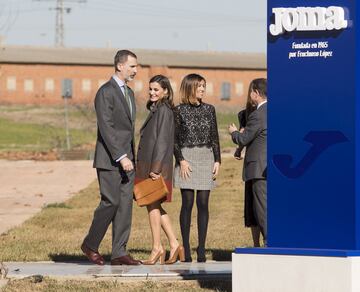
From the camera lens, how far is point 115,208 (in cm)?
1344

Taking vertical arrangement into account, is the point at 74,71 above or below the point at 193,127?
above

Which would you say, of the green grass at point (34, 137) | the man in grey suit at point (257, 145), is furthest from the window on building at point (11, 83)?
the man in grey suit at point (257, 145)

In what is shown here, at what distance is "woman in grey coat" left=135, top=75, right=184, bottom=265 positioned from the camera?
13570mm

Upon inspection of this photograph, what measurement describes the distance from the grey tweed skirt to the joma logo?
131 inches

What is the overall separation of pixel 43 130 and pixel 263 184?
59.3 m

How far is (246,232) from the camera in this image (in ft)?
61.8

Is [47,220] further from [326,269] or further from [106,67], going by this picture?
[106,67]

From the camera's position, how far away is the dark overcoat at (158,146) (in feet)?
44.5

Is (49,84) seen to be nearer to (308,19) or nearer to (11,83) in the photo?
(11,83)

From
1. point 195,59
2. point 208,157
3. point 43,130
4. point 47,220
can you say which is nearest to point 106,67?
point 195,59

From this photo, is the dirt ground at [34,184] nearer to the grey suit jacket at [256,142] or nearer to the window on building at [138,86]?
the grey suit jacket at [256,142]

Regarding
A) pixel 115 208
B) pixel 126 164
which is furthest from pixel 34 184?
pixel 126 164

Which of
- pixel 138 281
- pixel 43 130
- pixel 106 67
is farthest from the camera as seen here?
pixel 106 67

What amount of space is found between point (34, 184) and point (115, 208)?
18795 millimetres
